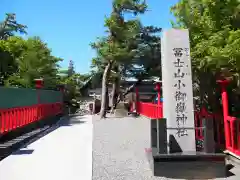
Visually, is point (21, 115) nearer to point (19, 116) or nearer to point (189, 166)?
point (19, 116)

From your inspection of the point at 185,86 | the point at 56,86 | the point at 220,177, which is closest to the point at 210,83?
the point at 185,86

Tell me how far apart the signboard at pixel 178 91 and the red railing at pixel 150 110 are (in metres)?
8.68

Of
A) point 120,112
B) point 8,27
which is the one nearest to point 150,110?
point 120,112

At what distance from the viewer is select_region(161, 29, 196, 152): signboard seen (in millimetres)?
6371

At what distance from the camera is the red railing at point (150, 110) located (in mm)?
15637

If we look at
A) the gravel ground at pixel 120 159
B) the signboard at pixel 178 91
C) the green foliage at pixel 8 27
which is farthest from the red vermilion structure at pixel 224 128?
the green foliage at pixel 8 27

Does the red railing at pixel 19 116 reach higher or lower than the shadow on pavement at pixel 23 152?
higher

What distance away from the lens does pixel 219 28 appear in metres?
A: 7.89

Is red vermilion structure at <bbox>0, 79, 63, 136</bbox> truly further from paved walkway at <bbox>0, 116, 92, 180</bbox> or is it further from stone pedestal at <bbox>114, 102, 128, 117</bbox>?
stone pedestal at <bbox>114, 102, 128, 117</bbox>

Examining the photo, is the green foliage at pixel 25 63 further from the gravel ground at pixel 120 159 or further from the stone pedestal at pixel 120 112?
the gravel ground at pixel 120 159

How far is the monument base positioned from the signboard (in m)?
0.64

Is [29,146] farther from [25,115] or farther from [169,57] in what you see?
[169,57]

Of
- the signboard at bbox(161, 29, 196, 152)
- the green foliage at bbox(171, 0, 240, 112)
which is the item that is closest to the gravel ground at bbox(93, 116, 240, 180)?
the signboard at bbox(161, 29, 196, 152)

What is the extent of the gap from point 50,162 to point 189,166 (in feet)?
11.1
